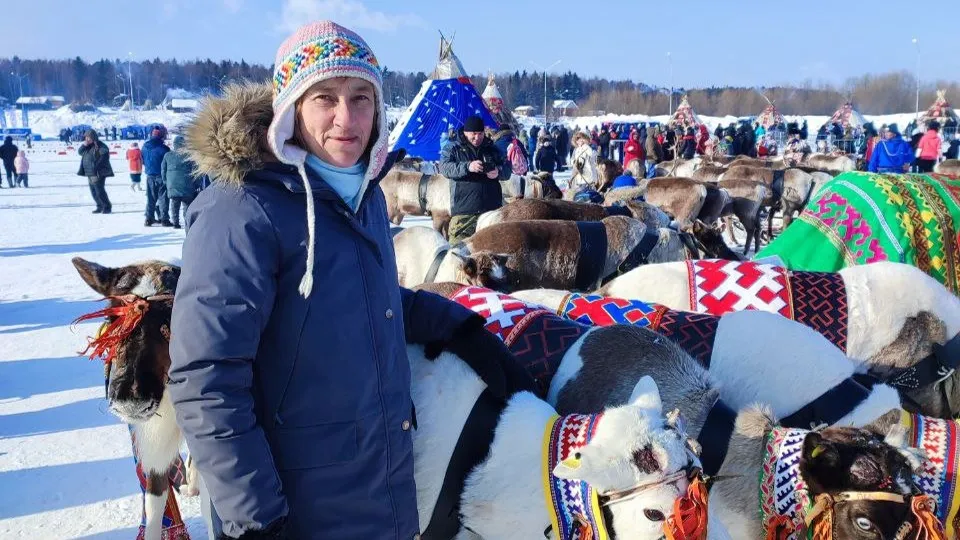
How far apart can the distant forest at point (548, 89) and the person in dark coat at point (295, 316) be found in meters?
46.1

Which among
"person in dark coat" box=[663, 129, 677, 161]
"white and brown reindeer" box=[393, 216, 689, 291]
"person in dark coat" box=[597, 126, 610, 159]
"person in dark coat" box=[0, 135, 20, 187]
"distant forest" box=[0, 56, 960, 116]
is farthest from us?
"distant forest" box=[0, 56, 960, 116]

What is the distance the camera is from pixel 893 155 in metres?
14.0

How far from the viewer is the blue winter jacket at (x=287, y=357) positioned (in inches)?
58.4

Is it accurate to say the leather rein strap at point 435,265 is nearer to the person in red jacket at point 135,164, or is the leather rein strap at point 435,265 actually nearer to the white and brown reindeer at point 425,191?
the white and brown reindeer at point 425,191

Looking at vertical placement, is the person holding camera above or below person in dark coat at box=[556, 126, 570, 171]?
below

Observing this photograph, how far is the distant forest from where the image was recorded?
66.2m

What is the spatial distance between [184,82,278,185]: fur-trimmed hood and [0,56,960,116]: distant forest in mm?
A: 46039

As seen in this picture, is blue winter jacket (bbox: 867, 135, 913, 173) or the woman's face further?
blue winter jacket (bbox: 867, 135, 913, 173)

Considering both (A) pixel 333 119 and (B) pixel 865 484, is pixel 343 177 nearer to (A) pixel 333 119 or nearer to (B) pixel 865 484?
(A) pixel 333 119

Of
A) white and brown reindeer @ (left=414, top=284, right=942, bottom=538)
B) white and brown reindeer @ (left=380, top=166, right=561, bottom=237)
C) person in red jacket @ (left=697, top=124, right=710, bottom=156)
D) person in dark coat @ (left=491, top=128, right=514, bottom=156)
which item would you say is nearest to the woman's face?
white and brown reindeer @ (left=414, top=284, right=942, bottom=538)

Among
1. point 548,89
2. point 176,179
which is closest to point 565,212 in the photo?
point 176,179

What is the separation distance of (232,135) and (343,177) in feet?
0.88

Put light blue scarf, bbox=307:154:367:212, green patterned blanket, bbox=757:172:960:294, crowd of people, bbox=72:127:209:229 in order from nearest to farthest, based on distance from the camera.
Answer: light blue scarf, bbox=307:154:367:212 < green patterned blanket, bbox=757:172:960:294 < crowd of people, bbox=72:127:209:229

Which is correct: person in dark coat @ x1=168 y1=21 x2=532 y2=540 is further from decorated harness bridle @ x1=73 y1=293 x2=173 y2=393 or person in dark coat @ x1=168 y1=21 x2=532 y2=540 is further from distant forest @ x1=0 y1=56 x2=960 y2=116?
distant forest @ x1=0 y1=56 x2=960 y2=116
